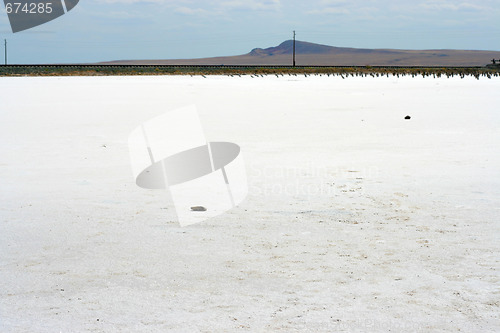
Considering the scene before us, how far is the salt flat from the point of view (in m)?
3.67

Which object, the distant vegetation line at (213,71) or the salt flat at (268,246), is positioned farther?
the distant vegetation line at (213,71)

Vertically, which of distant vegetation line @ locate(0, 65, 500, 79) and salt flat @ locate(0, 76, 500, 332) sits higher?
salt flat @ locate(0, 76, 500, 332)

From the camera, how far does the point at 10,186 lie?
296 inches

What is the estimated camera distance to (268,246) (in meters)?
5.05

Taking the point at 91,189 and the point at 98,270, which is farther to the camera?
the point at 91,189

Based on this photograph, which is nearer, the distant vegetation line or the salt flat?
the salt flat

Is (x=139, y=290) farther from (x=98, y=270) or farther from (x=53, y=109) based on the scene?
(x=53, y=109)

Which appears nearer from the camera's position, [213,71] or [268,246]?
[268,246]

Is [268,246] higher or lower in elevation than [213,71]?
higher

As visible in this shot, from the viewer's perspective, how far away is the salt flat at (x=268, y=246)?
3.67 m

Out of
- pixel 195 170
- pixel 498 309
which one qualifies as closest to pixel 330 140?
pixel 195 170

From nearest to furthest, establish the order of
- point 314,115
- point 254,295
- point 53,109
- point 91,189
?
1. point 254,295
2. point 91,189
3. point 314,115
4. point 53,109

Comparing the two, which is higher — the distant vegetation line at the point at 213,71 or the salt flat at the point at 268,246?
the salt flat at the point at 268,246

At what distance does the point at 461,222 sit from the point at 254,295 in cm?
260
